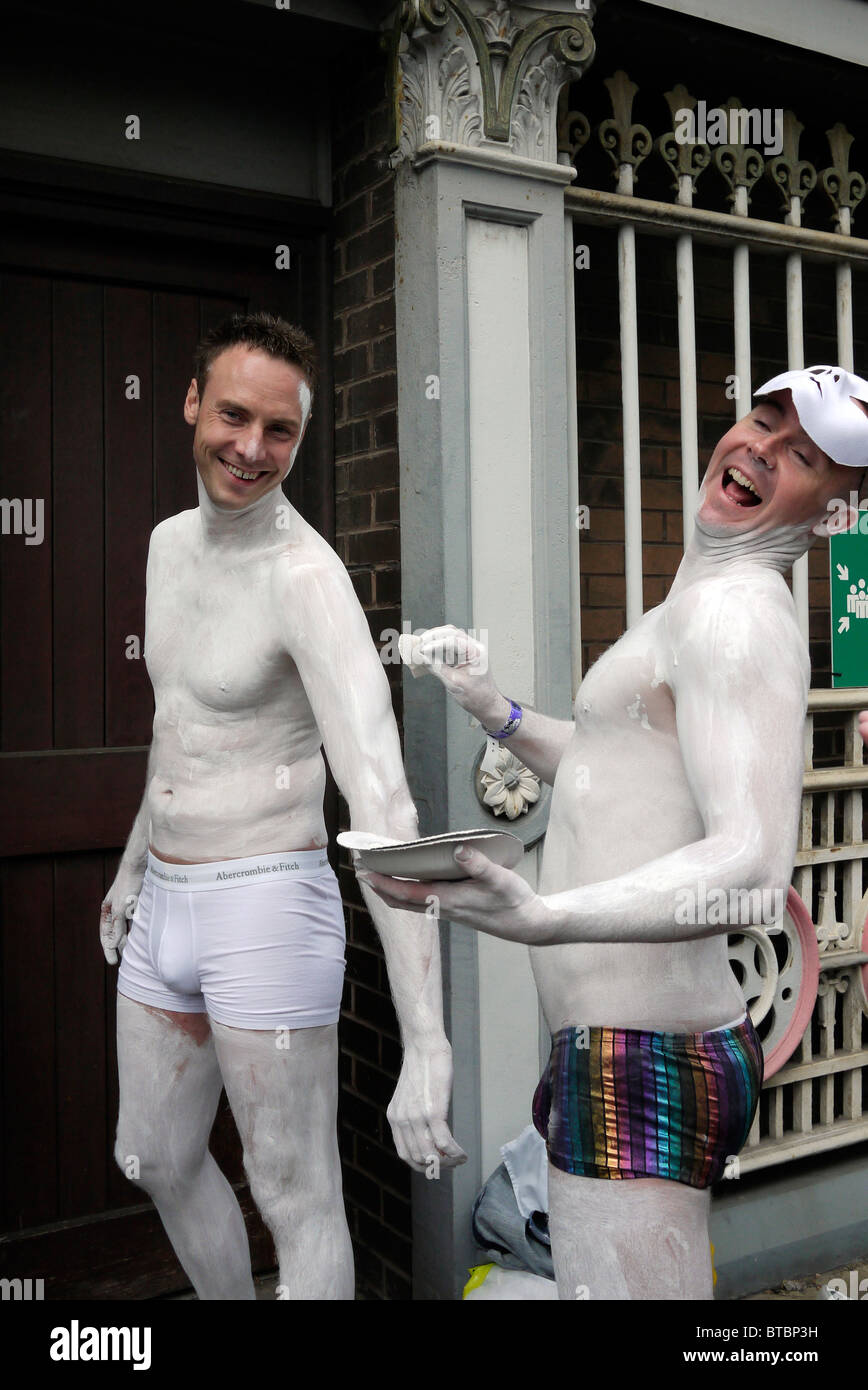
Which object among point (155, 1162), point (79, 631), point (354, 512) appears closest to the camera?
point (155, 1162)

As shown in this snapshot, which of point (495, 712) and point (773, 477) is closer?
point (773, 477)

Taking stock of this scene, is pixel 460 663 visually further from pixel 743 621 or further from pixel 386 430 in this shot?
pixel 386 430

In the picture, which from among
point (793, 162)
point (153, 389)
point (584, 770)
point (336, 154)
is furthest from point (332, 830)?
point (793, 162)

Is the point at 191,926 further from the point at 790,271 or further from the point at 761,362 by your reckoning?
the point at 761,362

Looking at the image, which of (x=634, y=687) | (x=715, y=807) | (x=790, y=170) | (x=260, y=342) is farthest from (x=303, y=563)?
(x=790, y=170)

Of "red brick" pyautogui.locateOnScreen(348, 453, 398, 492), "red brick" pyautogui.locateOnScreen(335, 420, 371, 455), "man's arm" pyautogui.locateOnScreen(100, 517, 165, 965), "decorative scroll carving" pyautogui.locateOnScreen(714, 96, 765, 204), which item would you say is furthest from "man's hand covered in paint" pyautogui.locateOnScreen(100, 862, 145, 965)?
"decorative scroll carving" pyautogui.locateOnScreen(714, 96, 765, 204)

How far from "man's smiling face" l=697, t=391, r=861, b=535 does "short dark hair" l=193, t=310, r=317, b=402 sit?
2.59 feet

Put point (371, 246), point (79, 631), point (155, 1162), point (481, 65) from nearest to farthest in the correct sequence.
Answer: point (155, 1162) → point (481, 65) → point (79, 631) → point (371, 246)

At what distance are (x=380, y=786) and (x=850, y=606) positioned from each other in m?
2.46

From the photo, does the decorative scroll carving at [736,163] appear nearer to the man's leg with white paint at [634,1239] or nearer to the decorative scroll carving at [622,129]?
the decorative scroll carving at [622,129]

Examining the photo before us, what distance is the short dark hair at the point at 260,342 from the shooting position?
2.13 metres

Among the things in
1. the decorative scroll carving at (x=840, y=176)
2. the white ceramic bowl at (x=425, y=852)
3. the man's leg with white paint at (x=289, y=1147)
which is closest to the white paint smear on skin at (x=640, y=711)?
the white ceramic bowl at (x=425, y=852)

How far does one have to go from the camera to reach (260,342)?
6.98 ft

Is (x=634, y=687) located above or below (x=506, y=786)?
above
